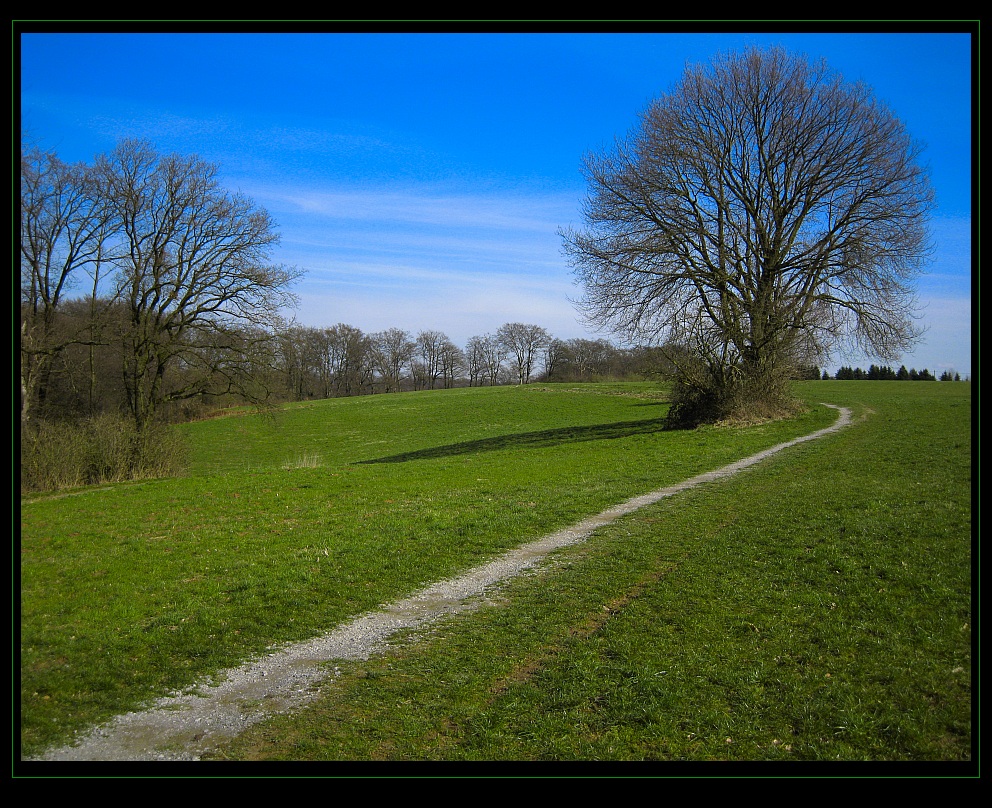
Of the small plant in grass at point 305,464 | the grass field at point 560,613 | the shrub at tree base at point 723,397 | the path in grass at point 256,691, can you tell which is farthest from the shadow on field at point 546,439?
the path in grass at point 256,691

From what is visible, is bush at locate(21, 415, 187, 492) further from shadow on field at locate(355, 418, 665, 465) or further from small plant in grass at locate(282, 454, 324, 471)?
shadow on field at locate(355, 418, 665, 465)

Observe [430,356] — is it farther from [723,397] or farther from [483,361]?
[723,397]

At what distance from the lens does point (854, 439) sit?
1922 centimetres

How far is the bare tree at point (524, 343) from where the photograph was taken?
106250mm

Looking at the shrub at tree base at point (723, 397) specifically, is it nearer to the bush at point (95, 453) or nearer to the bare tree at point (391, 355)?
the bush at point (95, 453)

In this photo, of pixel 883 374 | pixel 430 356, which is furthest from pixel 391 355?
pixel 883 374

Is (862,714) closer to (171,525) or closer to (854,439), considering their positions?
(171,525)

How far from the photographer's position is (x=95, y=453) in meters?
17.7

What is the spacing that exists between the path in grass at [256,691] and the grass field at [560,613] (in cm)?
21

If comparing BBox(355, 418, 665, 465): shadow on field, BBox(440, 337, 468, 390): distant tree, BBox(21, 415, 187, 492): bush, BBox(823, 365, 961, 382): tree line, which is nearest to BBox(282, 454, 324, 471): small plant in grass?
BBox(355, 418, 665, 465): shadow on field

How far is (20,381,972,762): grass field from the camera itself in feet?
14.1

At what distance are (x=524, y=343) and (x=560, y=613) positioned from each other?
10051 centimetres

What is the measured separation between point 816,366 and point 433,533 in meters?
22.8
